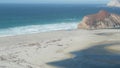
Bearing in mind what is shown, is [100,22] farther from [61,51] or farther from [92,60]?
[92,60]

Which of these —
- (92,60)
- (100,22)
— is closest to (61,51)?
(92,60)

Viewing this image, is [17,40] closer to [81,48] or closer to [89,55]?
[81,48]

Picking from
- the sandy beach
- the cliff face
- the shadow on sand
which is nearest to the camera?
the shadow on sand

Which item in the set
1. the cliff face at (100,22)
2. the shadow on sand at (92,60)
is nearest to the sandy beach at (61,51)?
the shadow on sand at (92,60)

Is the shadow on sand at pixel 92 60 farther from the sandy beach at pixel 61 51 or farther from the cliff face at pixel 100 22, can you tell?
the cliff face at pixel 100 22

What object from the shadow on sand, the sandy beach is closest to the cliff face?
the sandy beach

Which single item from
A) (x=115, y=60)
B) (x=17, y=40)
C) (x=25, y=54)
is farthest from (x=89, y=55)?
(x=17, y=40)

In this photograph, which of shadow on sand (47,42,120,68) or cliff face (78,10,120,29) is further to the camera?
cliff face (78,10,120,29)

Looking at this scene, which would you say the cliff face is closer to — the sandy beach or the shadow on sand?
the sandy beach
